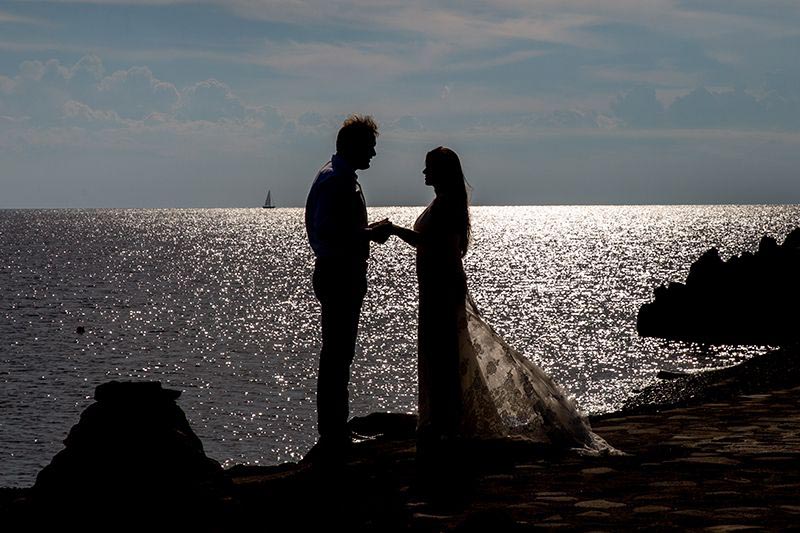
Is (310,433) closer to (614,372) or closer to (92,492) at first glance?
(614,372)

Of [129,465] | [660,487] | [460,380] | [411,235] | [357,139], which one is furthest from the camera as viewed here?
[460,380]

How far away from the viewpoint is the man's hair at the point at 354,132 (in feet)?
28.6

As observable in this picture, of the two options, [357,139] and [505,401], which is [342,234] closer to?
[357,139]

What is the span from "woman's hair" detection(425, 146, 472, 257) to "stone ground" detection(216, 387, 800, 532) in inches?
85.5

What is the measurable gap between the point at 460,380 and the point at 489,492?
1.85m

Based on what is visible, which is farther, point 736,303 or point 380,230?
point 736,303

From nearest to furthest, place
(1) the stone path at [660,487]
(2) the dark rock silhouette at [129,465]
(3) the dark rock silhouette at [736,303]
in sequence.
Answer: (1) the stone path at [660,487]
(2) the dark rock silhouette at [129,465]
(3) the dark rock silhouette at [736,303]

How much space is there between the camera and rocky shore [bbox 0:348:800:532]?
21.7ft

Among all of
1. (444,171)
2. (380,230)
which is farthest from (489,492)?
(444,171)

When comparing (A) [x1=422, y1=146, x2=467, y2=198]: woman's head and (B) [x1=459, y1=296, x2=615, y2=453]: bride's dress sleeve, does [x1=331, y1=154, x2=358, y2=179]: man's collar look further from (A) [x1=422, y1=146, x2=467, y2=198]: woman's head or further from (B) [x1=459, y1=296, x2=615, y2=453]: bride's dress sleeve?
(B) [x1=459, y1=296, x2=615, y2=453]: bride's dress sleeve

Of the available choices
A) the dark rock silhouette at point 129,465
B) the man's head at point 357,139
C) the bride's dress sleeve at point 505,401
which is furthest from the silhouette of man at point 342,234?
the dark rock silhouette at point 129,465

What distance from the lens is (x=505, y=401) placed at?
9.28 metres

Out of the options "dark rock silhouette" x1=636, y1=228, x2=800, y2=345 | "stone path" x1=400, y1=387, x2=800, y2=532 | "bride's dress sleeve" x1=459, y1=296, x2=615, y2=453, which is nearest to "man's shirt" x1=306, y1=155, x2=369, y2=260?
"bride's dress sleeve" x1=459, y1=296, x2=615, y2=453

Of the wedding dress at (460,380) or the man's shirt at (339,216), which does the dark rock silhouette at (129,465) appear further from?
the wedding dress at (460,380)
